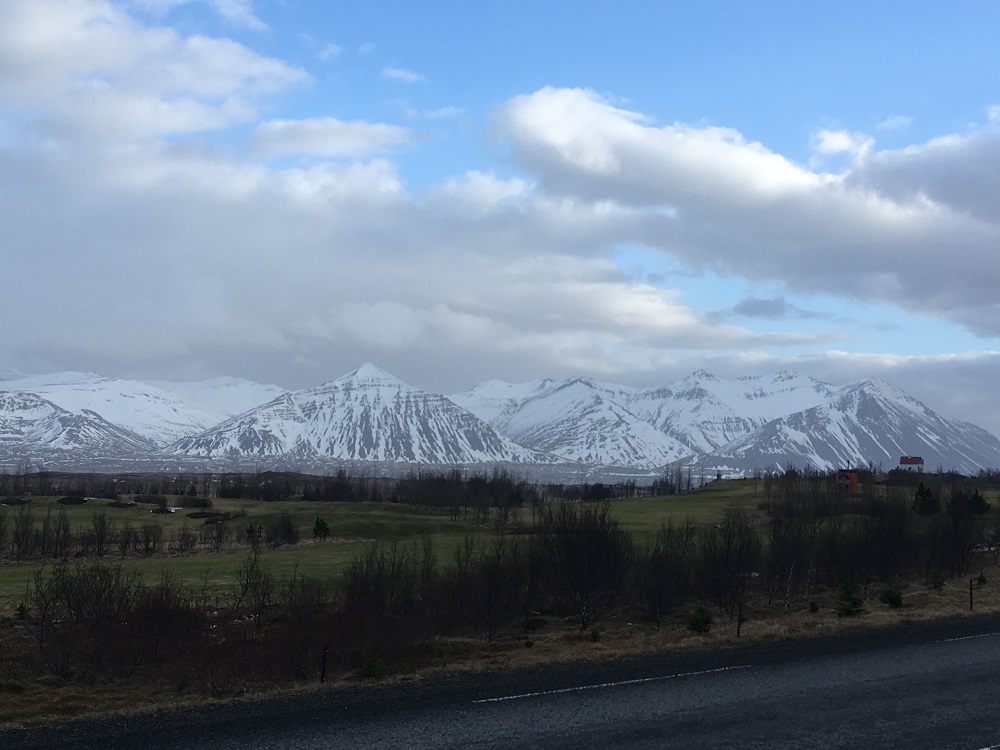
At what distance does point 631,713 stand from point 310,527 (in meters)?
101

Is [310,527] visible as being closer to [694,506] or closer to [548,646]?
[694,506]

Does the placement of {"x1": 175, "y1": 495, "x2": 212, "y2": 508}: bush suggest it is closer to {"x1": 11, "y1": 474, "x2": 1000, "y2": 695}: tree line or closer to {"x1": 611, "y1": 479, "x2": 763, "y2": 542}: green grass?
{"x1": 611, "y1": 479, "x2": 763, "y2": 542}: green grass

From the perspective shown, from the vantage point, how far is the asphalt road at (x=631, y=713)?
1866 centimetres

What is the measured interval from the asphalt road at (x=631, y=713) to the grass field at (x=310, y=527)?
24.0m

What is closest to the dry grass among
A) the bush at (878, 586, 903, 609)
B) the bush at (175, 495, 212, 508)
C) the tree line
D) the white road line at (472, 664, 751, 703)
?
the bush at (878, 586, 903, 609)

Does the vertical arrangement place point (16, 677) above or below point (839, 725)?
below

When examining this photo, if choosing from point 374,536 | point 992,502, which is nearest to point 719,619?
point 374,536

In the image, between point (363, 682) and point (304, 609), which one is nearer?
point (363, 682)

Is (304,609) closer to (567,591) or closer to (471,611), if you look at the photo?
(471,611)

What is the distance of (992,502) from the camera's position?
121688 millimetres

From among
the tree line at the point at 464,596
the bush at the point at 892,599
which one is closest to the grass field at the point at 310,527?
the tree line at the point at 464,596

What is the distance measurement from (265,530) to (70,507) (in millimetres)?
45939

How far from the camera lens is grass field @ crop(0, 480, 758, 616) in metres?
63.2

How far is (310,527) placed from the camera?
116750 millimetres
